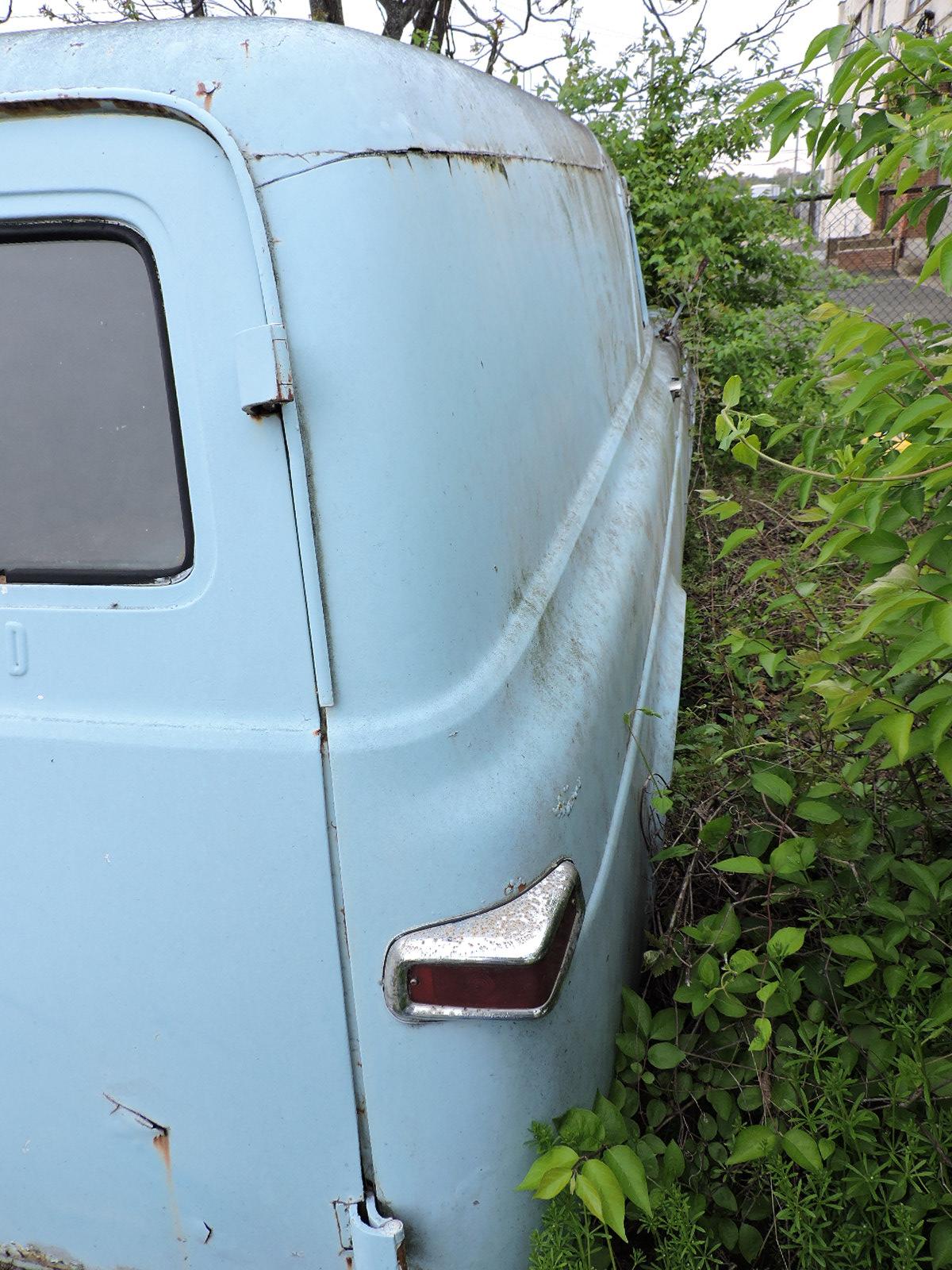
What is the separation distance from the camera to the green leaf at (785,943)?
68.2 inches

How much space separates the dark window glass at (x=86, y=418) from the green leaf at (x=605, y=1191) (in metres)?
0.95

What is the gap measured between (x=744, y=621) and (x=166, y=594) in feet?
11.2

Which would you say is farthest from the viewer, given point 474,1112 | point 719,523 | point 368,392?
point 719,523

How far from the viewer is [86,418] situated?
4.19ft

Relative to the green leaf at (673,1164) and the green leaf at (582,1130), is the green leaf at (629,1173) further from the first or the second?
the green leaf at (673,1164)

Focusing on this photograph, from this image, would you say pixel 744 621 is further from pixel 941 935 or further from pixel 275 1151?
pixel 275 1151

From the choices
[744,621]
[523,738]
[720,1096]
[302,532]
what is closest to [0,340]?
[302,532]

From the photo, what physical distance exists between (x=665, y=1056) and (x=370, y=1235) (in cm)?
63

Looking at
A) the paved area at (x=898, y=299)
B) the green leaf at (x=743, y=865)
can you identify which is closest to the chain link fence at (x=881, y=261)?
the paved area at (x=898, y=299)

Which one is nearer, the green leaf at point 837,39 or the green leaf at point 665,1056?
the green leaf at point 837,39

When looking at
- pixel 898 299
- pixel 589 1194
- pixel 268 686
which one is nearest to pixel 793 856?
pixel 589 1194

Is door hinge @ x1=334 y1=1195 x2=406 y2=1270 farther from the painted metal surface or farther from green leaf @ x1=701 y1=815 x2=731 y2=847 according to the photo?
green leaf @ x1=701 y1=815 x2=731 y2=847

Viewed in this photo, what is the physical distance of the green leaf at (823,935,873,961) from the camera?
178cm

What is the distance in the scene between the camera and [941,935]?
2008mm
